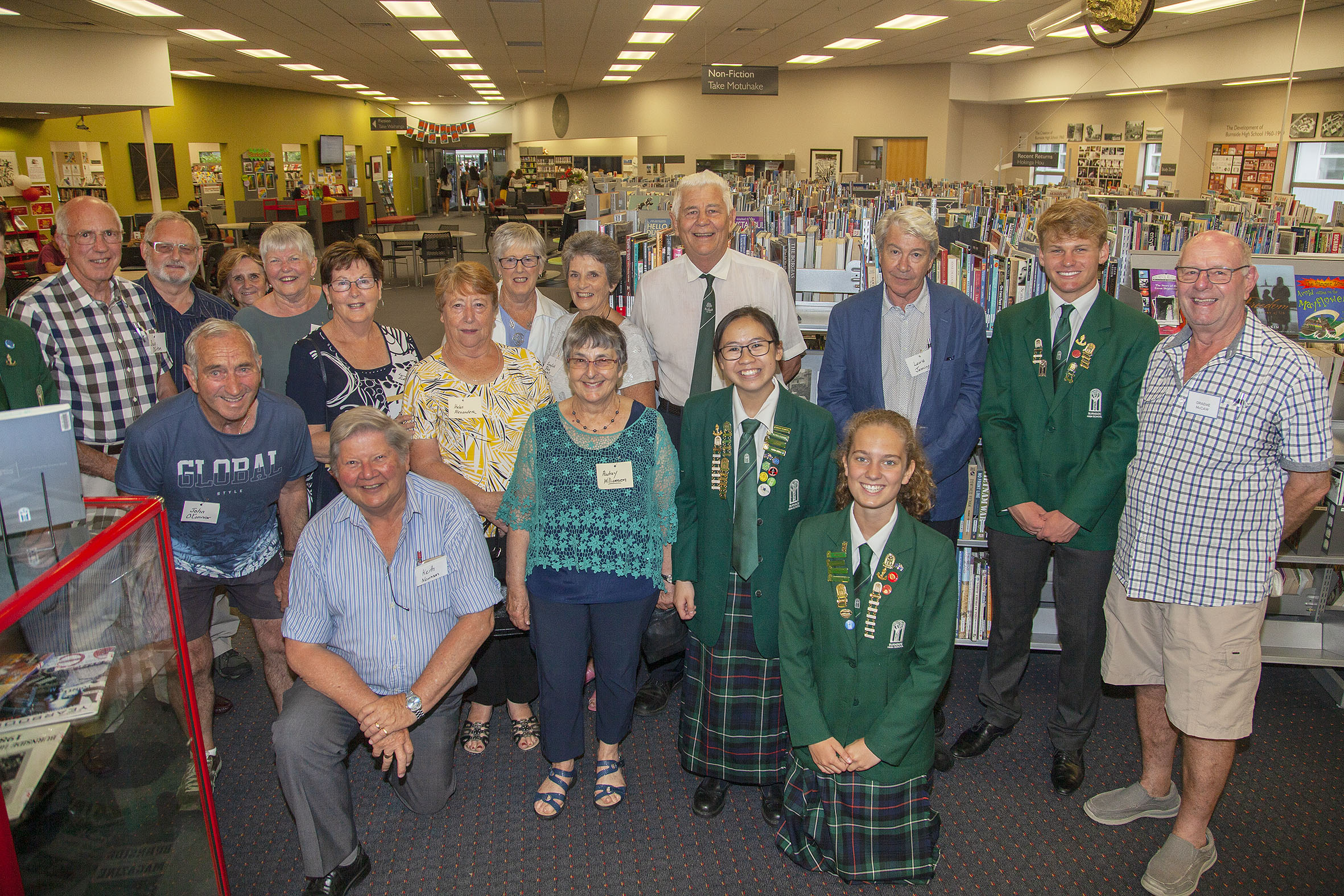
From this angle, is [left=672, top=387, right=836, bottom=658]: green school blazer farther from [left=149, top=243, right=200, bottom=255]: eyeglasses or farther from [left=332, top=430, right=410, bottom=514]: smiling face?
[left=149, top=243, right=200, bottom=255]: eyeglasses

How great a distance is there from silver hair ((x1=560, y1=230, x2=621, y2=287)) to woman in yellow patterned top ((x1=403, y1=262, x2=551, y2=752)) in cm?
44

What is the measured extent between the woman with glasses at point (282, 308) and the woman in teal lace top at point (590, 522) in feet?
5.00

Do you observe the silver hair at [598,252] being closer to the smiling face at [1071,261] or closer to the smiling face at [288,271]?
the smiling face at [288,271]

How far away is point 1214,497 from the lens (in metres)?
2.23

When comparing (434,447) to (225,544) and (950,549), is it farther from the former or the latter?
(950,549)

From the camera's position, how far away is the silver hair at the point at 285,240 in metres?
3.42

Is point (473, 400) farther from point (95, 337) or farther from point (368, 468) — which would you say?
point (95, 337)

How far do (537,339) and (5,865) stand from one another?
8.01ft

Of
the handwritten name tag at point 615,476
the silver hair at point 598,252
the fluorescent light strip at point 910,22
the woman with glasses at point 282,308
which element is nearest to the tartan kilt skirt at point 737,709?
the handwritten name tag at point 615,476

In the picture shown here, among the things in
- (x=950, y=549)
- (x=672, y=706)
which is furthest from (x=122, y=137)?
(x=950, y=549)

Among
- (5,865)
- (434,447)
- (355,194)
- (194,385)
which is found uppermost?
(355,194)

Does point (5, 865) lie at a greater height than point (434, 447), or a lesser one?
lesser

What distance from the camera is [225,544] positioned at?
259 cm

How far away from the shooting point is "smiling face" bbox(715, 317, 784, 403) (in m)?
2.35
